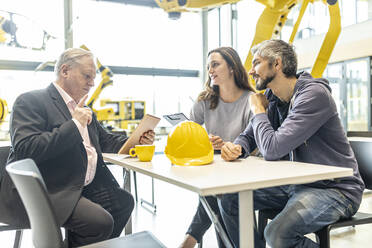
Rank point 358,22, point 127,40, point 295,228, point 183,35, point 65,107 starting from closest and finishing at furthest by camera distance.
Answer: point 295,228
point 65,107
point 358,22
point 127,40
point 183,35

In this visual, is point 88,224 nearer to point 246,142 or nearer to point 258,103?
point 246,142

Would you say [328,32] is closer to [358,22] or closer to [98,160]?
[98,160]

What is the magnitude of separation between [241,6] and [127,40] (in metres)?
4.03

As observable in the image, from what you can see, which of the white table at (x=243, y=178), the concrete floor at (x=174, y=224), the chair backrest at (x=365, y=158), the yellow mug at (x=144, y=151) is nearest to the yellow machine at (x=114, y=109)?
the concrete floor at (x=174, y=224)

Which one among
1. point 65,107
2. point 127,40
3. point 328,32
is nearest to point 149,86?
point 127,40

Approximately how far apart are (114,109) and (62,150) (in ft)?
19.7

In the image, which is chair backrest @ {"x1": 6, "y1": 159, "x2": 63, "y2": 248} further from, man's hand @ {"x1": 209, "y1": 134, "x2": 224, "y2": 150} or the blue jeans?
man's hand @ {"x1": 209, "y1": 134, "x2": 224, "y2": 150}

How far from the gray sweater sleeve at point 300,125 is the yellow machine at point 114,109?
5.49 meters

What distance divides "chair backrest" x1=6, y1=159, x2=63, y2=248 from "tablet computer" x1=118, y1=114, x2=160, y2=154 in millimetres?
681

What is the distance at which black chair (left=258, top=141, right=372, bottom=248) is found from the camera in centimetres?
127

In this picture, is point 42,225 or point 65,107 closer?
point 42,225

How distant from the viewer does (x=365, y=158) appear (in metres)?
1.71

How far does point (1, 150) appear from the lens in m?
1.78

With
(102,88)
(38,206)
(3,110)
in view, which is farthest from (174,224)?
(102,88)
